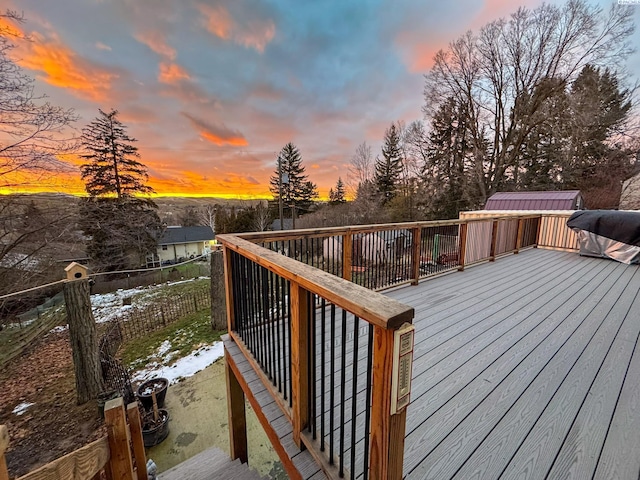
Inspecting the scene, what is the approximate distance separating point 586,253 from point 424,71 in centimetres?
1371

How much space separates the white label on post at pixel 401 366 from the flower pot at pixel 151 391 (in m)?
4.73

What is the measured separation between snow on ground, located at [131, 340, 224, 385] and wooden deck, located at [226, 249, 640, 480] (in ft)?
13.9

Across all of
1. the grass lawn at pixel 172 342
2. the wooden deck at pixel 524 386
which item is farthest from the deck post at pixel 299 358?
the grass lawn at pixel 172 342

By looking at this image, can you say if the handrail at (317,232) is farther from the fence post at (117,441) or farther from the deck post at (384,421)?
the deck post at (384,421)

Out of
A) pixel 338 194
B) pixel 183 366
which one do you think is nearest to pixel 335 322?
pixel 183 366

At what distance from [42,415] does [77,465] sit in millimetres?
5021

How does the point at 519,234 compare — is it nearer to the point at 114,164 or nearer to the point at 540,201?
the point at 540,201

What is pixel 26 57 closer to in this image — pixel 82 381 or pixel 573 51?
pixel 82 381

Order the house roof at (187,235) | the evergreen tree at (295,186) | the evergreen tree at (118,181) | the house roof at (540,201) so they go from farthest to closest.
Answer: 1. the evergreen tree at (295,186)
2. the house roof at (187,235)
3. the evergreen tree at (118,181)
4. the house roof at (540,201)

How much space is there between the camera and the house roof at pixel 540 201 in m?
9.41

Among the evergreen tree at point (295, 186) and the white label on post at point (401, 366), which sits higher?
the evergreen tree at point (295, 186)

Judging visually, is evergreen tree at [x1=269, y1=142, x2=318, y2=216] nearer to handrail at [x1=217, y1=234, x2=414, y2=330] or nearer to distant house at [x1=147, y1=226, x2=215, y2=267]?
distant house at [x1=147, y1=226, x2=215, y2=267]

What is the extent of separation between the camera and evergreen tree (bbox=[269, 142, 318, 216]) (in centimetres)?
2691

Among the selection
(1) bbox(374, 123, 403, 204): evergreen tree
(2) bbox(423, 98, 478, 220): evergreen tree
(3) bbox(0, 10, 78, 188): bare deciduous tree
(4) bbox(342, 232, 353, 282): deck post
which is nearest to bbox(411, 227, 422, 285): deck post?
(4) bbox(342, 232, 353, 282): deck post
